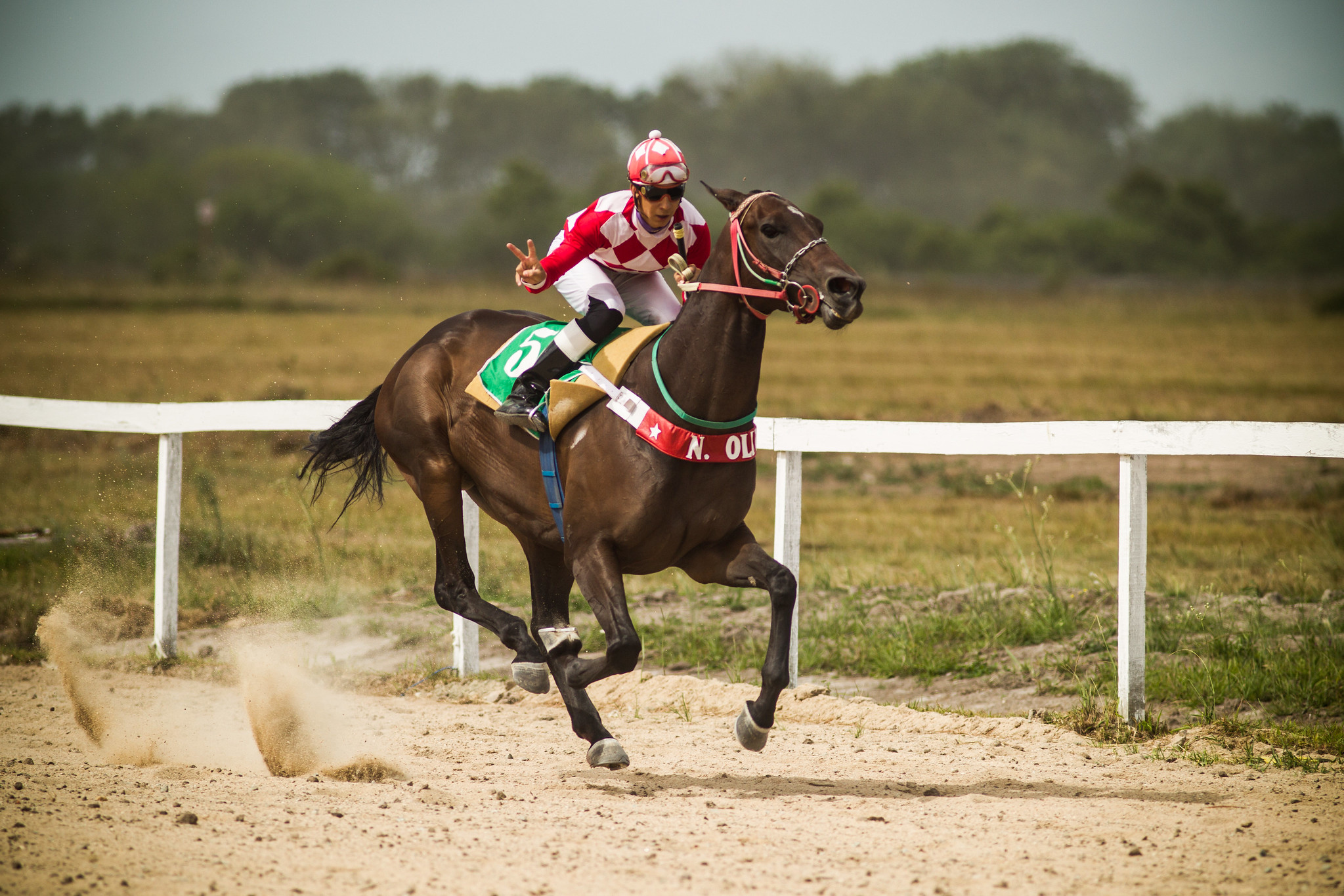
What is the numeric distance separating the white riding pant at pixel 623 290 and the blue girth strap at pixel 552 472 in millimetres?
570

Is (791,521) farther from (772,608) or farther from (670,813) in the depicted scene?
(670,813)

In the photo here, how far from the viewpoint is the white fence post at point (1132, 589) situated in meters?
5.57

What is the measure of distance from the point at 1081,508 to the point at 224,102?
9359 cm

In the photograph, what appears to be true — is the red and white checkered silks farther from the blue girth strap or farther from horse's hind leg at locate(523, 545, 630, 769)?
horse's hind leg at locate(523, 545, 630, 769)

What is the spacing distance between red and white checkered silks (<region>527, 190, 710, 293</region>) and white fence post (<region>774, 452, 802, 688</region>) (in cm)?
148

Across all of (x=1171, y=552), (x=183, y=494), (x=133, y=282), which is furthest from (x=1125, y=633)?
(x=133, y=282)

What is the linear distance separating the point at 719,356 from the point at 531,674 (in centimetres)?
172

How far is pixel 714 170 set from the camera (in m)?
88.6

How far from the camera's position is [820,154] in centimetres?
9162

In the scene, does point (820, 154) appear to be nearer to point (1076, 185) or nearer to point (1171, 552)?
point (1076, 185)

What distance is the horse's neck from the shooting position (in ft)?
15.4

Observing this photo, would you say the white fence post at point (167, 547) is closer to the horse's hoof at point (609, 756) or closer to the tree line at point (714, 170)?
the horse's hoof at point (609, 756)

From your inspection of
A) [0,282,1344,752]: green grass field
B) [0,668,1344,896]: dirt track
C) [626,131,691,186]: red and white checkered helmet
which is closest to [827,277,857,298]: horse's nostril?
[626,131,691,186]: red and white checkered helmet

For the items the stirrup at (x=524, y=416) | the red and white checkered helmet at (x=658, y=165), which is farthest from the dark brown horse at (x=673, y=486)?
the red and white checkered helmet at (x=658, y=165)
